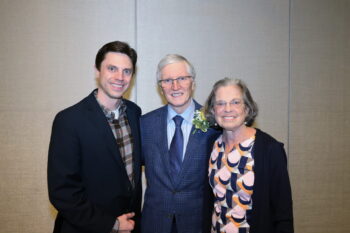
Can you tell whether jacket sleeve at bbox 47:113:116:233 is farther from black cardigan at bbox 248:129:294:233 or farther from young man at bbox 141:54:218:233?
black cardigan at bbox 248:129:294:233

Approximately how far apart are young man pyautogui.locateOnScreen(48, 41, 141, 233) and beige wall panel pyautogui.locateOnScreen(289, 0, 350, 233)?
2.22 metres

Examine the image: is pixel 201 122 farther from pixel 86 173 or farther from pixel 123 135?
pixel 86 173

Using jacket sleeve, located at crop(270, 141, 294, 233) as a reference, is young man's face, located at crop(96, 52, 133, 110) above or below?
above

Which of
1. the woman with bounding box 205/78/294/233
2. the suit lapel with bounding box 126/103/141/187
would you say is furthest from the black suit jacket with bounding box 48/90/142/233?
the woman with bounding box 205/78/294/233

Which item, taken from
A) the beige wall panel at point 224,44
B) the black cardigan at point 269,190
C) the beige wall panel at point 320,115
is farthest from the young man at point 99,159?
the beige wall panel at point 320,115

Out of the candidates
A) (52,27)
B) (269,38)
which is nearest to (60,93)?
(52,27)

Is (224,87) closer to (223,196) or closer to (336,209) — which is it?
(223,196)

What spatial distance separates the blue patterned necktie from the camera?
1.93m

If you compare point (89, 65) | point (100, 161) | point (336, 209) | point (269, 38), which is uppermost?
point (269, 38)

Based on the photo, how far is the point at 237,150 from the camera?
168 centimetres

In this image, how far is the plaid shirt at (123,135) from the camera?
6.13ft

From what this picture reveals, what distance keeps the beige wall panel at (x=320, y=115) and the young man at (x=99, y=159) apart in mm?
2220

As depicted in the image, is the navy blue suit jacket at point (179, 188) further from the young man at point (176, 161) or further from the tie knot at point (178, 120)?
the tie knot at point (178, 120)

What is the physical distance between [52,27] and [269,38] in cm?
243
